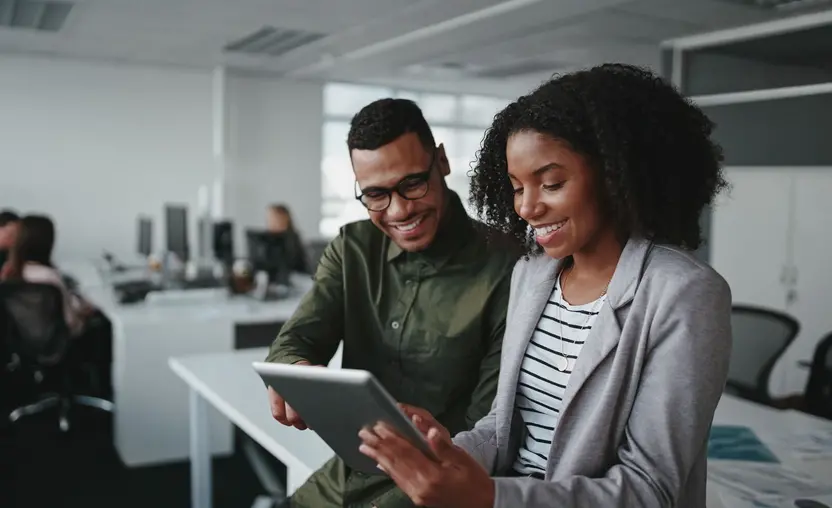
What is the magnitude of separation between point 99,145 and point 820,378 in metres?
7.10

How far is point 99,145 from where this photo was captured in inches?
316

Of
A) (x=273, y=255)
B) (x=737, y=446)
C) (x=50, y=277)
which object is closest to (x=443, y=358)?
(x=737, y=446)

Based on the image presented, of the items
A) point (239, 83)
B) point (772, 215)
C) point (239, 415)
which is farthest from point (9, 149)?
point (772, 215)

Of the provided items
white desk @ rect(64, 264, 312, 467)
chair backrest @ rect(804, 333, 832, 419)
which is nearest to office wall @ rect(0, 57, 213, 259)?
white desk @ rect(64, 264, 312, 467)

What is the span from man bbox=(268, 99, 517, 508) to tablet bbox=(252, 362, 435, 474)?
0.27 metres

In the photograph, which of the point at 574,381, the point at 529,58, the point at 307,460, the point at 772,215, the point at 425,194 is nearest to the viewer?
the point at 574,381

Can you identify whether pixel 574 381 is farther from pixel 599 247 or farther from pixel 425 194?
pixel 425 194

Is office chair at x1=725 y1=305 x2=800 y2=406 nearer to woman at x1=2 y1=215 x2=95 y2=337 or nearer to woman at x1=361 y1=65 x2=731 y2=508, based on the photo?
woman at x1=361 y1=65 x2=731 y2=508

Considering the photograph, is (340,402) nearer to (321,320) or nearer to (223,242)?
(321,320)

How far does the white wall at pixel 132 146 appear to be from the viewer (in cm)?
771

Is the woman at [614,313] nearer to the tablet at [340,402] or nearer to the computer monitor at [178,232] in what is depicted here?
the tablet at [340,402]

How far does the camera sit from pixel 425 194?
165 centimetres

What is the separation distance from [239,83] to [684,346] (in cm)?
811

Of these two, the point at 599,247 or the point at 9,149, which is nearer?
the point at 599,247
